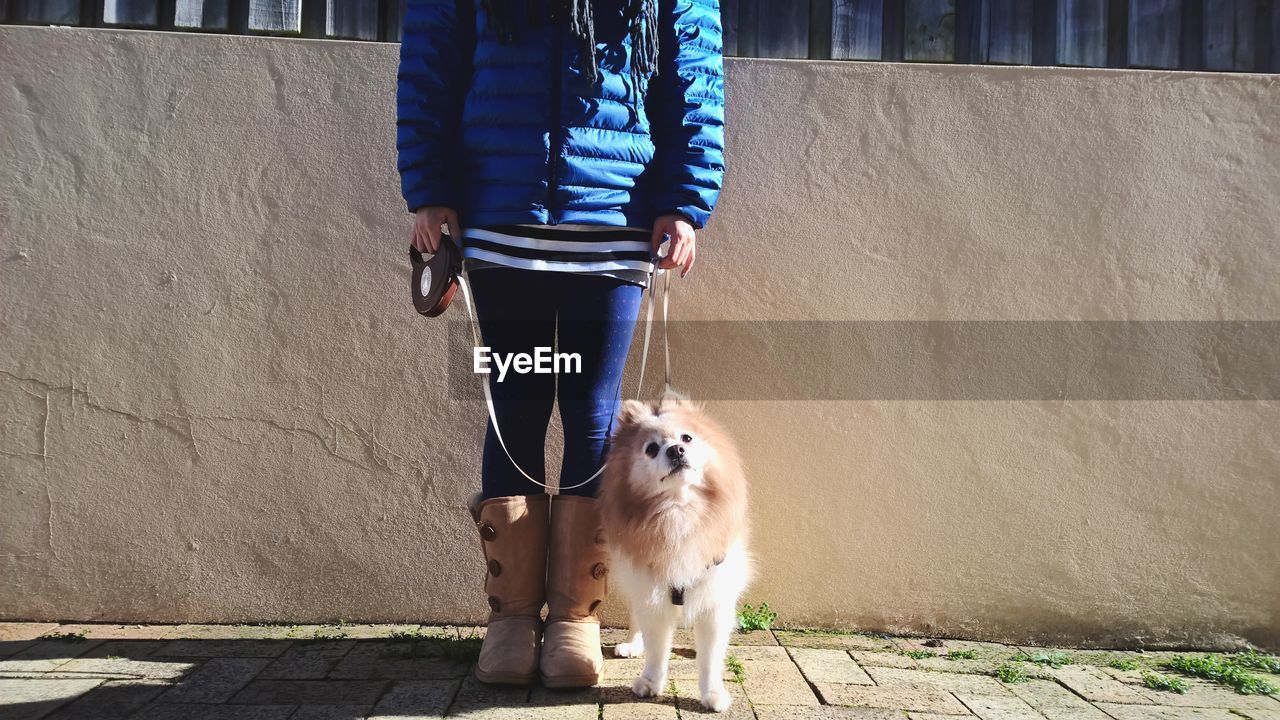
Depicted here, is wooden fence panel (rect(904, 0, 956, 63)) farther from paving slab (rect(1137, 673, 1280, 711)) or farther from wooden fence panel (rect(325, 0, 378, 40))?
paving slab (rect(1137, 673, 1280, 711))

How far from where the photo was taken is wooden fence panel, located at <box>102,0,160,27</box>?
2.86m

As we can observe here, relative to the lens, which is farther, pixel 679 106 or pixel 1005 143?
pixel 1005 143

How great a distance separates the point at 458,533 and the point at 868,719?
1.38 m

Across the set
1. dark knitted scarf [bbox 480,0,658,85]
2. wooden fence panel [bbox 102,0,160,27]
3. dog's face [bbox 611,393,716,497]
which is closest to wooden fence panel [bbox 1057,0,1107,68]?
dark knitted scarf [bbox 480,0,658,85]

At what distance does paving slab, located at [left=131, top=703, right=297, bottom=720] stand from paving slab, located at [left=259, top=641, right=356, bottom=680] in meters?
0.22

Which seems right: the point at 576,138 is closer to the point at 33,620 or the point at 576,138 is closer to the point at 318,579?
the point at 318,579

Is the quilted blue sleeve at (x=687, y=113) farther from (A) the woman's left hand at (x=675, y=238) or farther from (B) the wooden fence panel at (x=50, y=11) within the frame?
(B) the wooden fence panel at (x=50, y=11)

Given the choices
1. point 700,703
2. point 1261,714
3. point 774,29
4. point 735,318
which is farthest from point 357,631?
point 1261,714

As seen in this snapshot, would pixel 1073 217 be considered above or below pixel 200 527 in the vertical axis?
above

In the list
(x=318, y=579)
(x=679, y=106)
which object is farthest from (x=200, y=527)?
(x=679, y=106)

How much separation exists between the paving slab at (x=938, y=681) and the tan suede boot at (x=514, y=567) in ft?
3.12

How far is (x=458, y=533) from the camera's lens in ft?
9.31

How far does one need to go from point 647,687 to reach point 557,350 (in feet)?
2.80

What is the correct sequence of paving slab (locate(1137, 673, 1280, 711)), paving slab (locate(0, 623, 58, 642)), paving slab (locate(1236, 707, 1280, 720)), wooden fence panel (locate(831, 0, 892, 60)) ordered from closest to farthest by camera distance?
1. paving slab (locate(1236, 707, 1280, 720))
2. paving slab (locate(1137, 673, 1280, 711))
3. paving slab (locate(0, 623, 58, 642))
4. wooden fence panel (locate(831, 0, 892, 60))
